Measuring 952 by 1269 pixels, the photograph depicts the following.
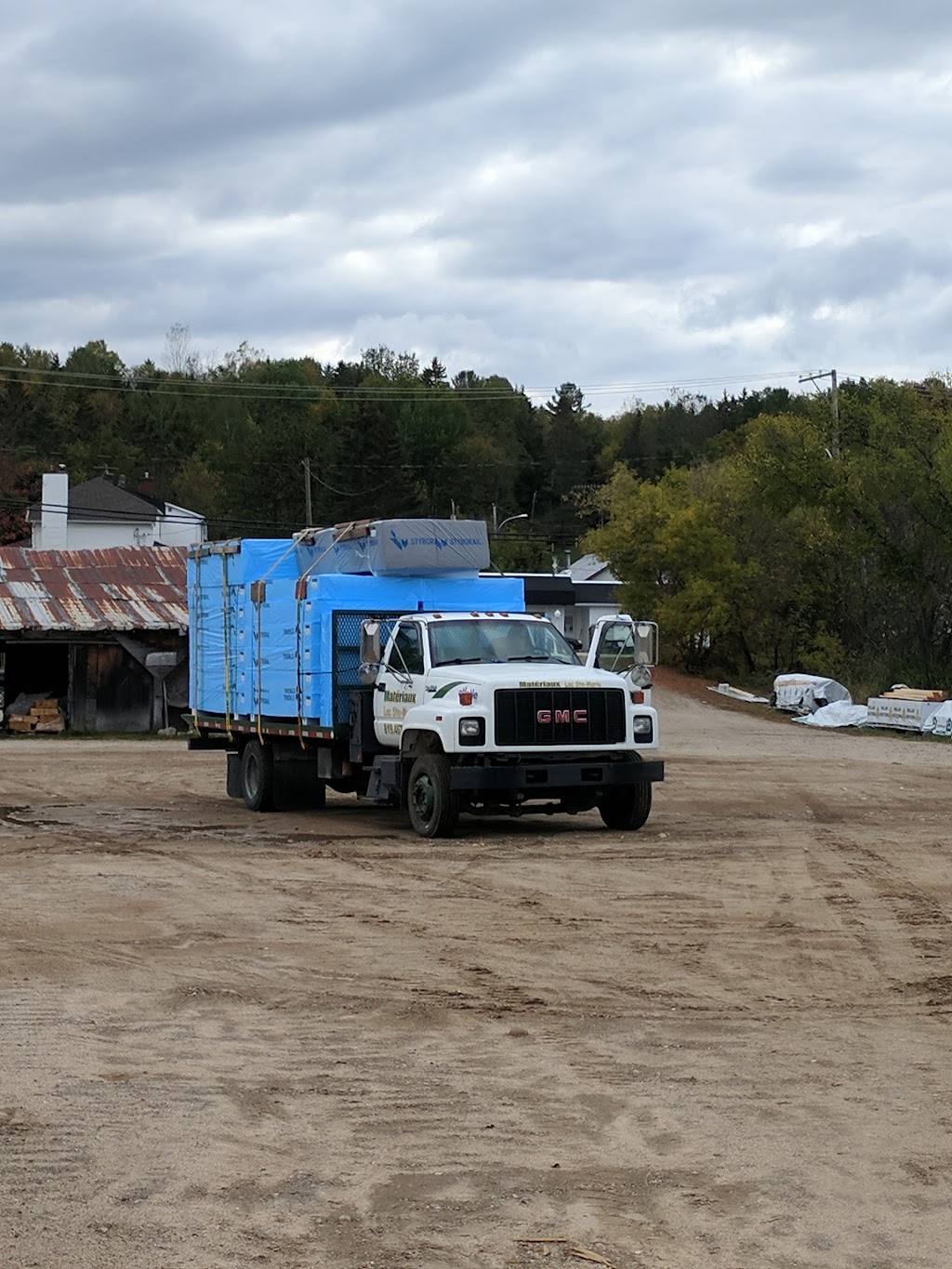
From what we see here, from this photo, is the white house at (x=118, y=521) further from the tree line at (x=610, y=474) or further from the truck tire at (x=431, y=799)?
the truck tire at (x=431, y=799)

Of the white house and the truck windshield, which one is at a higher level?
the white house

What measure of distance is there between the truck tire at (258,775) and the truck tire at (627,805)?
15.2 feet

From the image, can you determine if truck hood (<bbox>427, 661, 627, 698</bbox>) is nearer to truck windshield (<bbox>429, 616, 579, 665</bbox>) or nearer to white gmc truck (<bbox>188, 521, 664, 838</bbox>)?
white gmc truck (<bbox>188, 521, 664, 838</bbox>)

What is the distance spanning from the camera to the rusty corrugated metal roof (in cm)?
4178

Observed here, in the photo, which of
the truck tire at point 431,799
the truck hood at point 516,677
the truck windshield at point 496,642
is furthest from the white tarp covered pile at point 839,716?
the truck tire at point 431,799

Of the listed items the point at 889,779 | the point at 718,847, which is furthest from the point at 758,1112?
the point at 889,779

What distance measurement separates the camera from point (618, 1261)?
211 inches

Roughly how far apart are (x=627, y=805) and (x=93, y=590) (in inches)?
1114

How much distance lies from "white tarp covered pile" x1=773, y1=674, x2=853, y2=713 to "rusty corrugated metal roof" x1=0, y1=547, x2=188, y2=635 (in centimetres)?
1714

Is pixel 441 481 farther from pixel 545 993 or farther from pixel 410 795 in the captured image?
pixel 545 993

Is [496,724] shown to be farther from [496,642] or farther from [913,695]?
[913,695]

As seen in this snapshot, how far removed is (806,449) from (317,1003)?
170ft

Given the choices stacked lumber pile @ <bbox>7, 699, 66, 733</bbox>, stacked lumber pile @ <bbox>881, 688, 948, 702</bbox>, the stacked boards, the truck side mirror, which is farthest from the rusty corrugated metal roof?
the truck side mirror

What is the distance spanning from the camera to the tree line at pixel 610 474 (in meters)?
53.4
